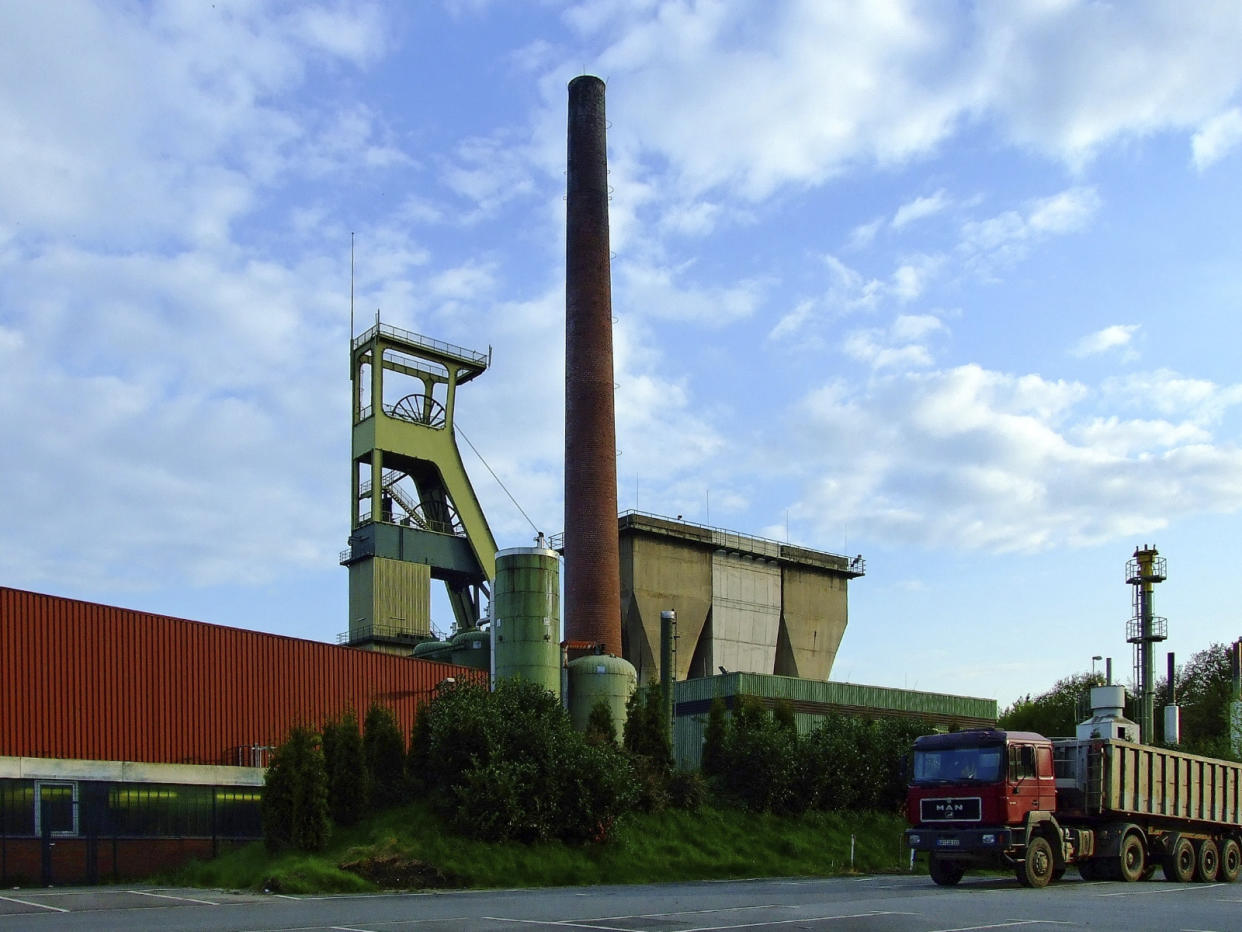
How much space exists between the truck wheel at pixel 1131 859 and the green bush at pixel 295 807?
58.9 ft

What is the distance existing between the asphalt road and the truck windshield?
6.93 feet

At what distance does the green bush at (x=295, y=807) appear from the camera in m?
30.7

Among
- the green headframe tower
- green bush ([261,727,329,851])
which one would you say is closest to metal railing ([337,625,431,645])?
the green headframe tower

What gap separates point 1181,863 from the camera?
92.6ft

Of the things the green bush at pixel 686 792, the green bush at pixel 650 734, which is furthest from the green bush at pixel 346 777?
the green bush at pixel 650 734

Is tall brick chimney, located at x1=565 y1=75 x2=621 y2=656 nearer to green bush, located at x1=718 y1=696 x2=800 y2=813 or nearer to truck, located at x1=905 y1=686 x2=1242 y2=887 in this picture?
green bush, located at x1=718 y1=696 x2=800 y2=813

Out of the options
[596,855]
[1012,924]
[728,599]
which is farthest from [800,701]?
[1012,924]

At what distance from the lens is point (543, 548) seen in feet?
146

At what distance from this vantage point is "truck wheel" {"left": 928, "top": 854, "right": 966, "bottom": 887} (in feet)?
86.8

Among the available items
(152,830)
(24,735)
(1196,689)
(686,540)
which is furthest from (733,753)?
(1196,689)

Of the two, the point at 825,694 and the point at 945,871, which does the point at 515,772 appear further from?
the point at 825,694

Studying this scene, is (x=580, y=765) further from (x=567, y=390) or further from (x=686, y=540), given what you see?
(x=686, y=540)

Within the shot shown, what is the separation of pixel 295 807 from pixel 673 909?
13.3 m

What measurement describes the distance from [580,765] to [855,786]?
509 inches
